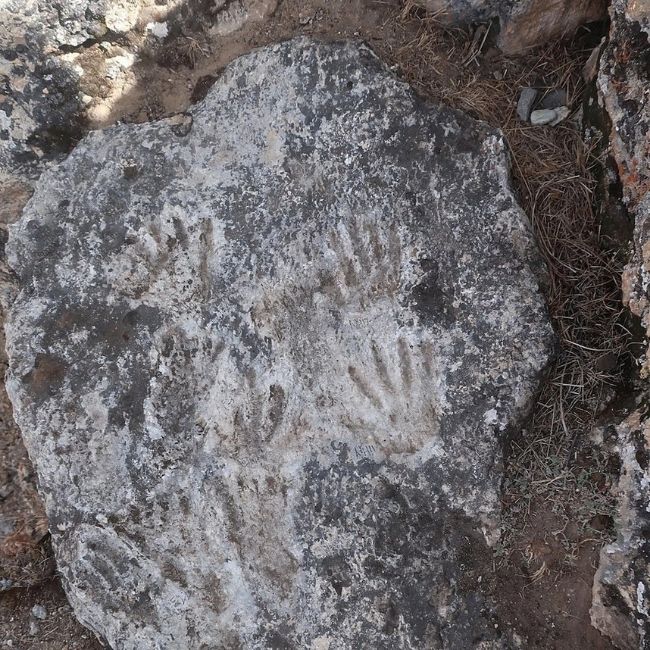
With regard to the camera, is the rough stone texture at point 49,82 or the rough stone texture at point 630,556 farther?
the rough stone texture at point 49,82

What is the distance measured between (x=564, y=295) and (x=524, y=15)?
1.02 meters

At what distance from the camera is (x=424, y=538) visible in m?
1.87

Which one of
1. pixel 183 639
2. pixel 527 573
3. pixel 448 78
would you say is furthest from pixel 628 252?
pixel 183 639

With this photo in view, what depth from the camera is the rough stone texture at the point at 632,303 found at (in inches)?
63.9

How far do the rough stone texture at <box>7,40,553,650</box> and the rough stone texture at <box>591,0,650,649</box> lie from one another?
31cm

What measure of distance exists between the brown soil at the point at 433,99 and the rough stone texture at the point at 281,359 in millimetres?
143

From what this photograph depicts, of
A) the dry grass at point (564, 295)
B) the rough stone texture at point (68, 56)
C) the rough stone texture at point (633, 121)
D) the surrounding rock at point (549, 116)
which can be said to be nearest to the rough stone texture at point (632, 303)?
the rough stone texture at point (633, 121)

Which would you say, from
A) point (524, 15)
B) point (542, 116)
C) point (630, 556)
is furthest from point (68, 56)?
point (630, 556)

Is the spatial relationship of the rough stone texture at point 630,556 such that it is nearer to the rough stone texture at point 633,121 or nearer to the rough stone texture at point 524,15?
the rough stone texture at point 633,121

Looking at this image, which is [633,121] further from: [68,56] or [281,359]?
[68,56]

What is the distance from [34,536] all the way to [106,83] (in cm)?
205

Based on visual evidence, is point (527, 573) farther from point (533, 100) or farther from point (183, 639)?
point (533, 100)

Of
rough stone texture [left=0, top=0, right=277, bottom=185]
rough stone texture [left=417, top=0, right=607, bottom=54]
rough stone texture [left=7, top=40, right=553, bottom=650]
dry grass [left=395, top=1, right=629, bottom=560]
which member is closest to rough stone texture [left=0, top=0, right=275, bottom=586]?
rough stone texture [left=0, top=0, right=277, bottom=185]

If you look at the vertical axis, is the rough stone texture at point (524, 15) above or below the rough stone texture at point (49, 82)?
below
